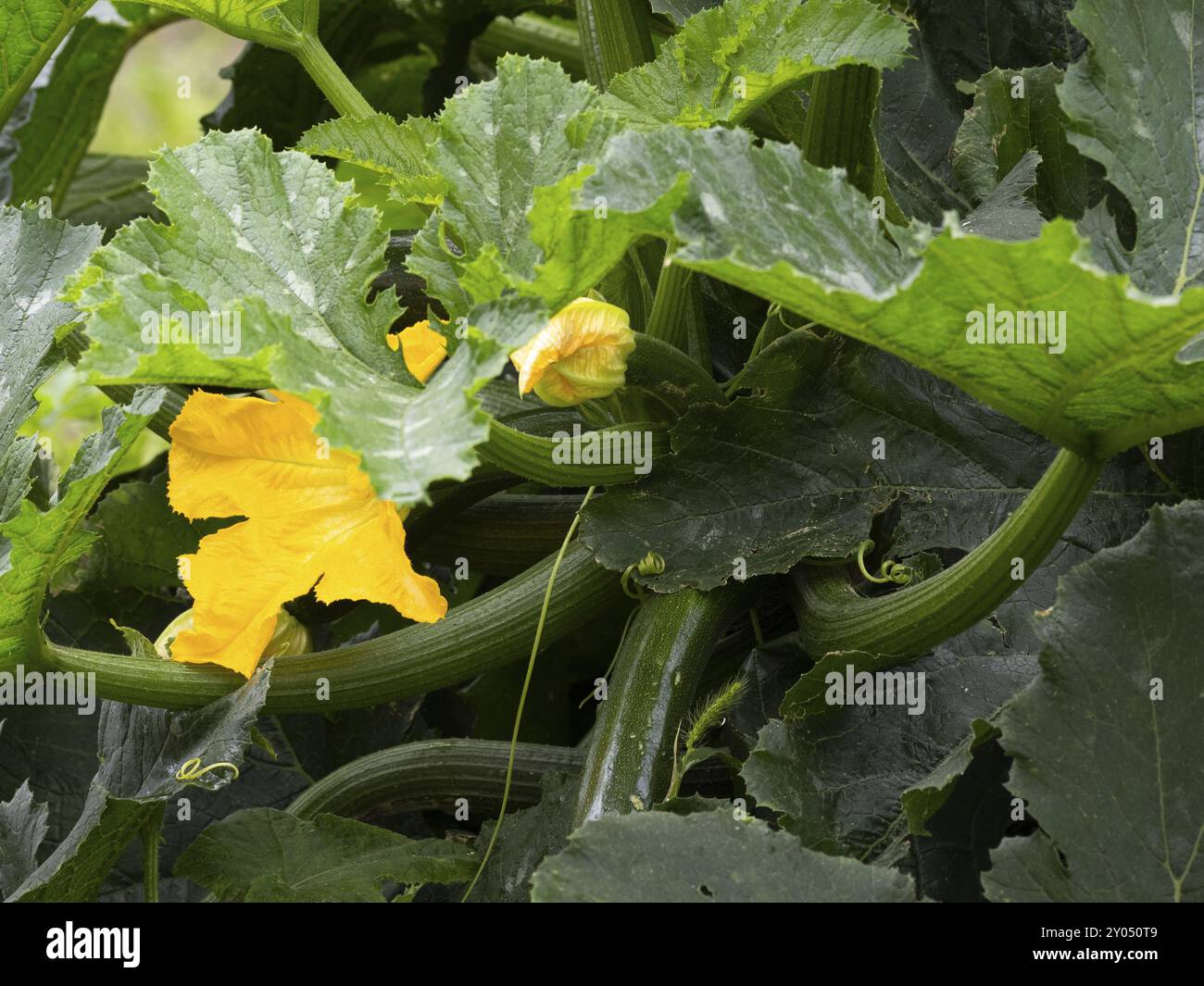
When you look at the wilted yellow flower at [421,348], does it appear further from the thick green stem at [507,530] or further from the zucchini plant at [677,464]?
the thick green stem at [507,530]

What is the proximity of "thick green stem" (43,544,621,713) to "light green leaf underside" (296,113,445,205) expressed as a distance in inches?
11.5

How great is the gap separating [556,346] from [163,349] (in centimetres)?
23

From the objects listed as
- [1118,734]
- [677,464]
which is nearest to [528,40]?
[677,464]

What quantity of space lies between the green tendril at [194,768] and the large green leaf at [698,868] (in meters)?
0.26

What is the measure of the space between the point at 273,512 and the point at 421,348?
17cm

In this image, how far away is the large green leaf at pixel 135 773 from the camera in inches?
34.8

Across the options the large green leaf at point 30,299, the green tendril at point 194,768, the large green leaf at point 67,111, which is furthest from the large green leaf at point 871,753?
the large green leaf at point 67,111

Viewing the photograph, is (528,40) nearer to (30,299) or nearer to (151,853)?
(30,299)

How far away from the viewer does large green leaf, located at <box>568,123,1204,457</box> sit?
667mm

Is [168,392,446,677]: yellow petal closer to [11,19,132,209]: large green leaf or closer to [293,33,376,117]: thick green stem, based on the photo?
[293,33,376,117]: thick green stem

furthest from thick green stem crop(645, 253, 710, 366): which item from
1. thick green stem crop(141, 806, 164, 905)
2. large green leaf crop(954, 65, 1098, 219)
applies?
thick green stem crop(141, 806, 164, 905)

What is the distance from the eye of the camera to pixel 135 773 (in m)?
0.94

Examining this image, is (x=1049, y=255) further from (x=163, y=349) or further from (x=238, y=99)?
(x=238, y=99)
